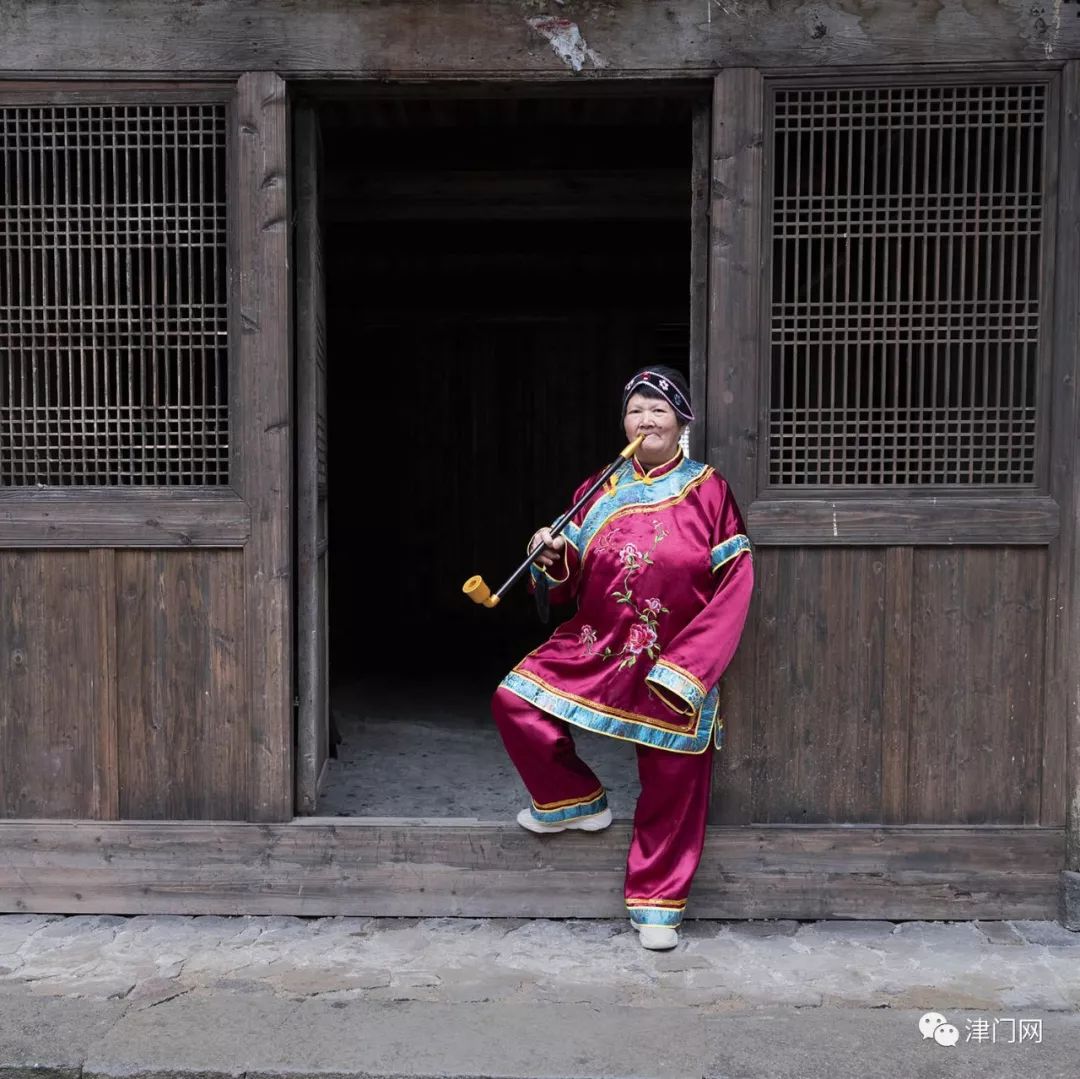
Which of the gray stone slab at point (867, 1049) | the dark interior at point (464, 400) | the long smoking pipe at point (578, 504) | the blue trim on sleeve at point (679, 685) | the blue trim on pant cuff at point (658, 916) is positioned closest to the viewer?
the gray stone slab at point (867, 1049)

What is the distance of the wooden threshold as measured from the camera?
14.1 feet

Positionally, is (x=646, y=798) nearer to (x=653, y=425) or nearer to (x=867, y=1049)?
(x=867, y=1049)

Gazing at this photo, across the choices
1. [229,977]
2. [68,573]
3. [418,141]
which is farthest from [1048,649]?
[418,141]

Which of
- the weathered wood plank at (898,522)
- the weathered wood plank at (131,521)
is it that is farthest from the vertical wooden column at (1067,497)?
→ the weathered wood plank at (131,521)

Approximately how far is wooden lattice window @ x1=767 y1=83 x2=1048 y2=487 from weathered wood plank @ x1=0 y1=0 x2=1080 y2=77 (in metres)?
0.16

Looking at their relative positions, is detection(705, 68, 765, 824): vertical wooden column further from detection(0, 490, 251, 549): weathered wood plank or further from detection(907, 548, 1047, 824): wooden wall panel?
detection(0, 490, 251, 549): weathered wood plank

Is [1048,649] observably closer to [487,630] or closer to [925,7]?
[925,7]

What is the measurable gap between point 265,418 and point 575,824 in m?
1.92

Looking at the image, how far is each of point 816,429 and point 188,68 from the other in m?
2.68

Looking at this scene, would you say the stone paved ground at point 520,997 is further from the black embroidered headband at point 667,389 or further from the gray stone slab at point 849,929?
the black embroidered headband at point 667,389

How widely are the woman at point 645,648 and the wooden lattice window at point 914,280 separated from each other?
1.44 feet

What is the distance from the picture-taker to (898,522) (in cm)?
424

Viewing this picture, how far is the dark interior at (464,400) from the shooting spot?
8.97 m

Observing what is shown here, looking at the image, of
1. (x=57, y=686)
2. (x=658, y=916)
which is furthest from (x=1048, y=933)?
(x=57, y=686)
